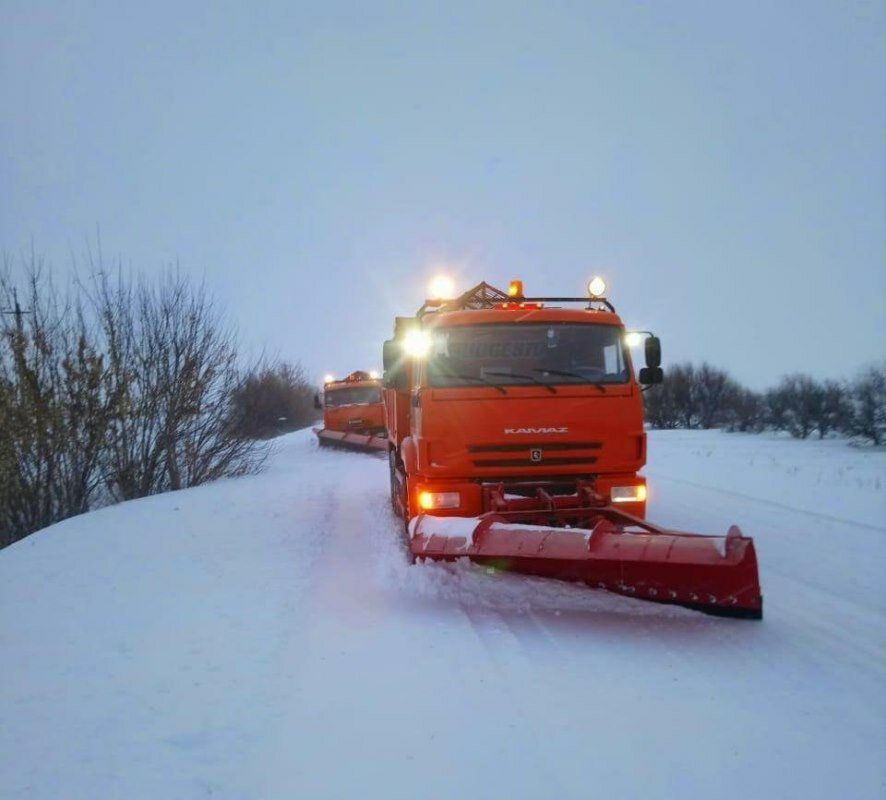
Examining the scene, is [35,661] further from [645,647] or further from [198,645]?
[645,647]

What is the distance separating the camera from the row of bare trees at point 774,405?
24016mm

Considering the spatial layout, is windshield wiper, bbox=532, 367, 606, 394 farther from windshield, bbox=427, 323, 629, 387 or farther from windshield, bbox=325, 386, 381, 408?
windshield, bbox=325, 386, 381, 408

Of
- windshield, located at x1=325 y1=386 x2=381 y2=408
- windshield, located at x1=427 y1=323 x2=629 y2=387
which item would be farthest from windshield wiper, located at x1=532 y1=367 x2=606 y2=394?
windshield, located at x1=325 y1=386 x2=381 y2=408

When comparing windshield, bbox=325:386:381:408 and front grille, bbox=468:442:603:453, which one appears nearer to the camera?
front grille, bbox=468:442:603:453

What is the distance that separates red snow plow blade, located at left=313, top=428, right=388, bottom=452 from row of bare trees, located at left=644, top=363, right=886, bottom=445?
1661cm

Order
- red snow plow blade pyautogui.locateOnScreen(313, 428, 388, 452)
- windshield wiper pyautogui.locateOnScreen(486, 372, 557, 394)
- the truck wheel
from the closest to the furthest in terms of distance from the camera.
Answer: windshield wiper pyautogui.locateOnScreen(486, 372, 557, 394) → the truck wheel → red snow plow blade pyautogui.locateOnScreen(313, 428, 388, 452)

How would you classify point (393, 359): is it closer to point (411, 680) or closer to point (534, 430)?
point (534, 430)

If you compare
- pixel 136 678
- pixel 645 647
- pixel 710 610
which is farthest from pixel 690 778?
pixel 136 678

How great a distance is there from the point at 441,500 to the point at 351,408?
16783mm

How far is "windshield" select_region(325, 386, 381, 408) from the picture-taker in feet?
75.3

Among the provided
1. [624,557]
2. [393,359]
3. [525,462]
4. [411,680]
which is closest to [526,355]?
[525,462]

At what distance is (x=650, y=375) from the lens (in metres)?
7.06

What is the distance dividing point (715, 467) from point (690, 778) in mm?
12210

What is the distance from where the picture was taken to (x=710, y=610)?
4.77m
